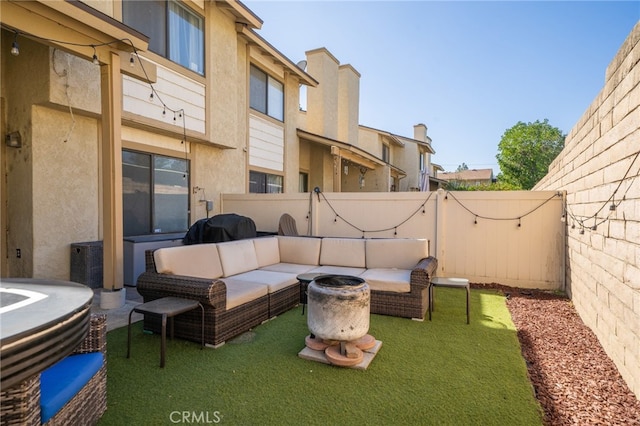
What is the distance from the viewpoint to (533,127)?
2952 cm

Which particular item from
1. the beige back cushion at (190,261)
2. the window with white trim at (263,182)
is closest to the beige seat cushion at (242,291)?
the beige back cushion at (190,261)

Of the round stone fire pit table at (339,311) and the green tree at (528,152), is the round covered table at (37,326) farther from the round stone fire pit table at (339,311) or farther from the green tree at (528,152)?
the green tree at (528,152)

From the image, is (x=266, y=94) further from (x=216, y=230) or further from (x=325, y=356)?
(x=325, y=356)

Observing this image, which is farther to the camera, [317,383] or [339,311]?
[339,311]

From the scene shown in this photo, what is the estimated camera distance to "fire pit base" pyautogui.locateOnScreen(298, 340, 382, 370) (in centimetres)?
301

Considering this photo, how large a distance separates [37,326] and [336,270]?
13.9ft

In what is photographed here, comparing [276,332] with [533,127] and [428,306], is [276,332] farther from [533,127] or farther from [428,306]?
[533,127]

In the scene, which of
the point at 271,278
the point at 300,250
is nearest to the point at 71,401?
the point at 271,278

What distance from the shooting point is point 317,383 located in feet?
9.01

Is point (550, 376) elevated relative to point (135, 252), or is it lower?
lower

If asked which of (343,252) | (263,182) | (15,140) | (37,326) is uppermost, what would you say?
(15,140)

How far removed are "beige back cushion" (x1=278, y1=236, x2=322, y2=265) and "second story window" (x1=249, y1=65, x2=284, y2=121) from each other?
4.96 m

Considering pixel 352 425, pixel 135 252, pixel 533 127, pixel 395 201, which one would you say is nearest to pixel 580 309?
pixel 395 201

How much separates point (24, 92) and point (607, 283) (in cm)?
791
